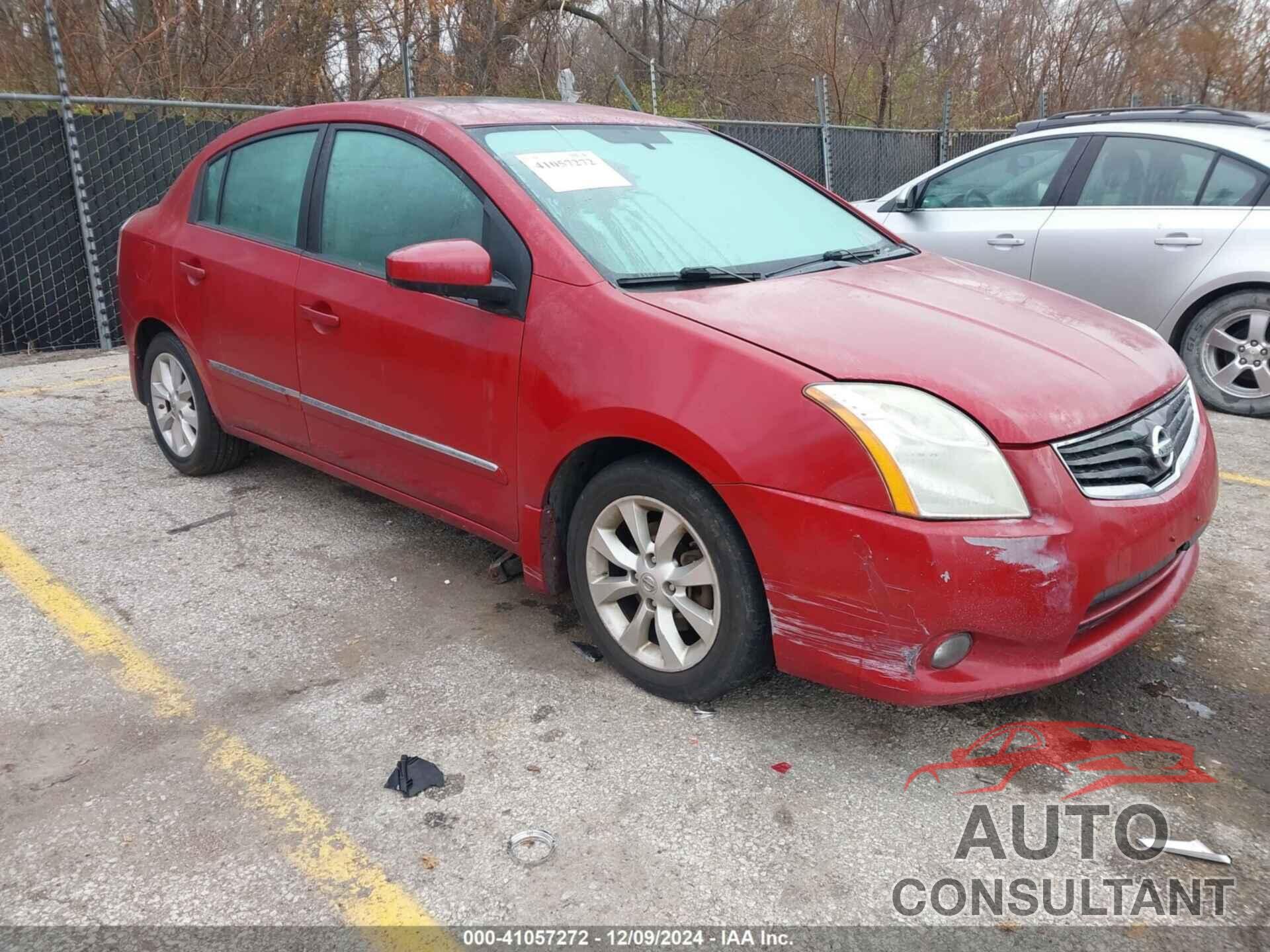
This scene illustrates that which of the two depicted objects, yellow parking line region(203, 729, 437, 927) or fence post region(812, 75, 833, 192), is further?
fence post region(812, 75, 833, 192)

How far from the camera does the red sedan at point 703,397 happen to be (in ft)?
8.00

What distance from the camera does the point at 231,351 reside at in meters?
4.25

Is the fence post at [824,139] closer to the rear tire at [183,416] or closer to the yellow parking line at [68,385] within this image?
the yellow parking line at [68,385]

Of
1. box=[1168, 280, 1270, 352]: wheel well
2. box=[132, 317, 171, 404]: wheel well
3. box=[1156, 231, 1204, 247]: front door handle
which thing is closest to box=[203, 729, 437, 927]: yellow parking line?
box=[132, 317, 171, 404]: wheel well

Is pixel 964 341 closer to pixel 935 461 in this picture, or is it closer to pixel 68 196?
pixel 935 461

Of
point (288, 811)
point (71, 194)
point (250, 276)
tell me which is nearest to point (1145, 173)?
point (250, 276)

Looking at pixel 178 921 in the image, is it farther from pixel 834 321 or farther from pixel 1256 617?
pixel 1256 617

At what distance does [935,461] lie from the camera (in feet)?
7.91

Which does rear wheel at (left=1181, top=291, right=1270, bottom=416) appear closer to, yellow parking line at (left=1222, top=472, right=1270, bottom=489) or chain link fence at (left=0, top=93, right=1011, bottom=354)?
yellow parking line at (left=1222, top=472, right=1270, bottom=489)

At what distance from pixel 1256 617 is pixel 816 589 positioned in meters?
1.87

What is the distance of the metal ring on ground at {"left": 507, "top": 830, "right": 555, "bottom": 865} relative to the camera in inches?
91.7

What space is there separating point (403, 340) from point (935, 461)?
182cm

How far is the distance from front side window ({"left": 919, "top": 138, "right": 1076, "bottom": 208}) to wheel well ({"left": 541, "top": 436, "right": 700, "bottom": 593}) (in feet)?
15.3

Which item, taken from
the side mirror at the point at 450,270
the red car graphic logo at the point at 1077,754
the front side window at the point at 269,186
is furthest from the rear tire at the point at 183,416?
the red car graphic logo at the point at 1077,754
